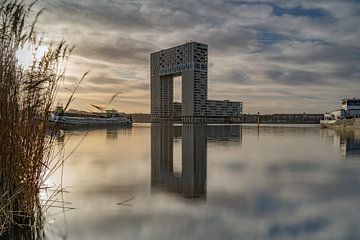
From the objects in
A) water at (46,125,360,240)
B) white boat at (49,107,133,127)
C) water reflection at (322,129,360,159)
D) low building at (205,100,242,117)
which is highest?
low building at (205,100,242,117)

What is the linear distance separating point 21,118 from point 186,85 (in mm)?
112437

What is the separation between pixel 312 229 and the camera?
3979mm

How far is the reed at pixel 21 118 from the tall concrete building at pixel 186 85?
108 m

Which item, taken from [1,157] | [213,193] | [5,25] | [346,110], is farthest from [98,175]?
[346,110]

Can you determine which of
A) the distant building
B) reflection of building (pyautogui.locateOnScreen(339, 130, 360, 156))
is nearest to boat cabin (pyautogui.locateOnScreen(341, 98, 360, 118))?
the distant building

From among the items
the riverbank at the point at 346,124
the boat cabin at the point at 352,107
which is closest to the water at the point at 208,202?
the riverbank at the point at 346,124

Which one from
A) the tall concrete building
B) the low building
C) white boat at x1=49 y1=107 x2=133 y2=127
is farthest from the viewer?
the low building

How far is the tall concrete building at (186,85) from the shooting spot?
378ft

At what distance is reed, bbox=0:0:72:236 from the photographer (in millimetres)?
3939

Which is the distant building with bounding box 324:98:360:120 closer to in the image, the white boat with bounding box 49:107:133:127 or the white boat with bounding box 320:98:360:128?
the white boat with bounding box 320:98:360:128

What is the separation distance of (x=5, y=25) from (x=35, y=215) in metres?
2.45

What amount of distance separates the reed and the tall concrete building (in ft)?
354

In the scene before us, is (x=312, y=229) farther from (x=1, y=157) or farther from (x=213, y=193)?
(x=1, y=157)

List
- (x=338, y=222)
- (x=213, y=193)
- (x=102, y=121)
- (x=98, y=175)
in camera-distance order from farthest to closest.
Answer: (x=102, y=121)
(x=98, y=175)
(x=213, y=193)
(x=338, y=222)
